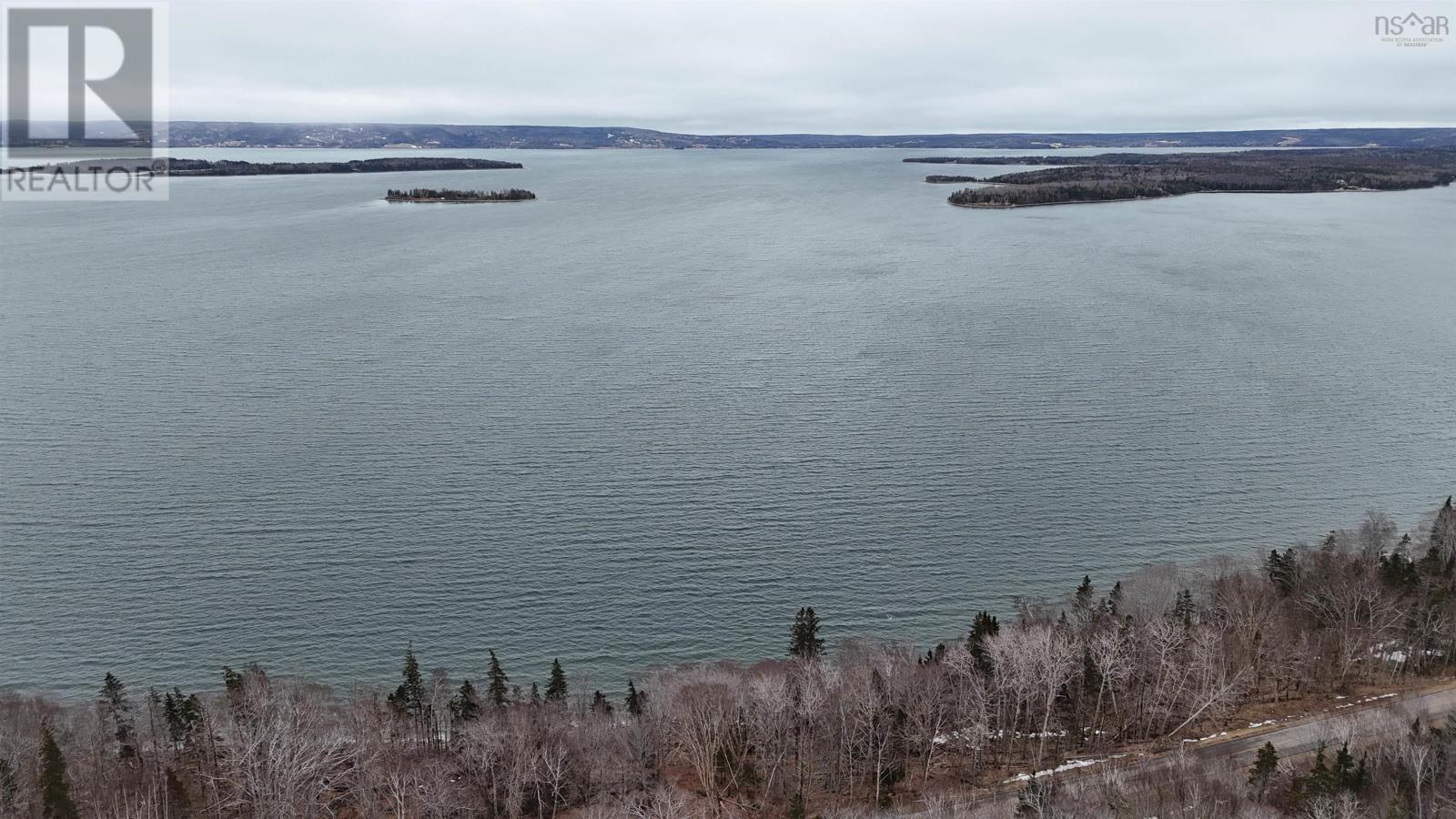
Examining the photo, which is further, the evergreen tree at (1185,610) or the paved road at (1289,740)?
the evergreen tree at (1185,610)

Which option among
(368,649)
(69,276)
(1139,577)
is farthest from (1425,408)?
(69,276)

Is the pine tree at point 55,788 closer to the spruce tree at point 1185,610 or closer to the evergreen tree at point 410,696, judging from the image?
the evergreen tree at point 410,696

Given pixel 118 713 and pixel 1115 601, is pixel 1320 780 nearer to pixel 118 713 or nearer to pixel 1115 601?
pixel 1115 601

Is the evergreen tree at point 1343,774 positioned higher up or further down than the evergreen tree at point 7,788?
higher up

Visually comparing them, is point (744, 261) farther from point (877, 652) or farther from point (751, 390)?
point (877, 652)

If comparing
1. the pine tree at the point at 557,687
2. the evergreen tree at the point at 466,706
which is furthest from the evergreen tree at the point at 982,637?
the evergreen tree at the point at 466,706
